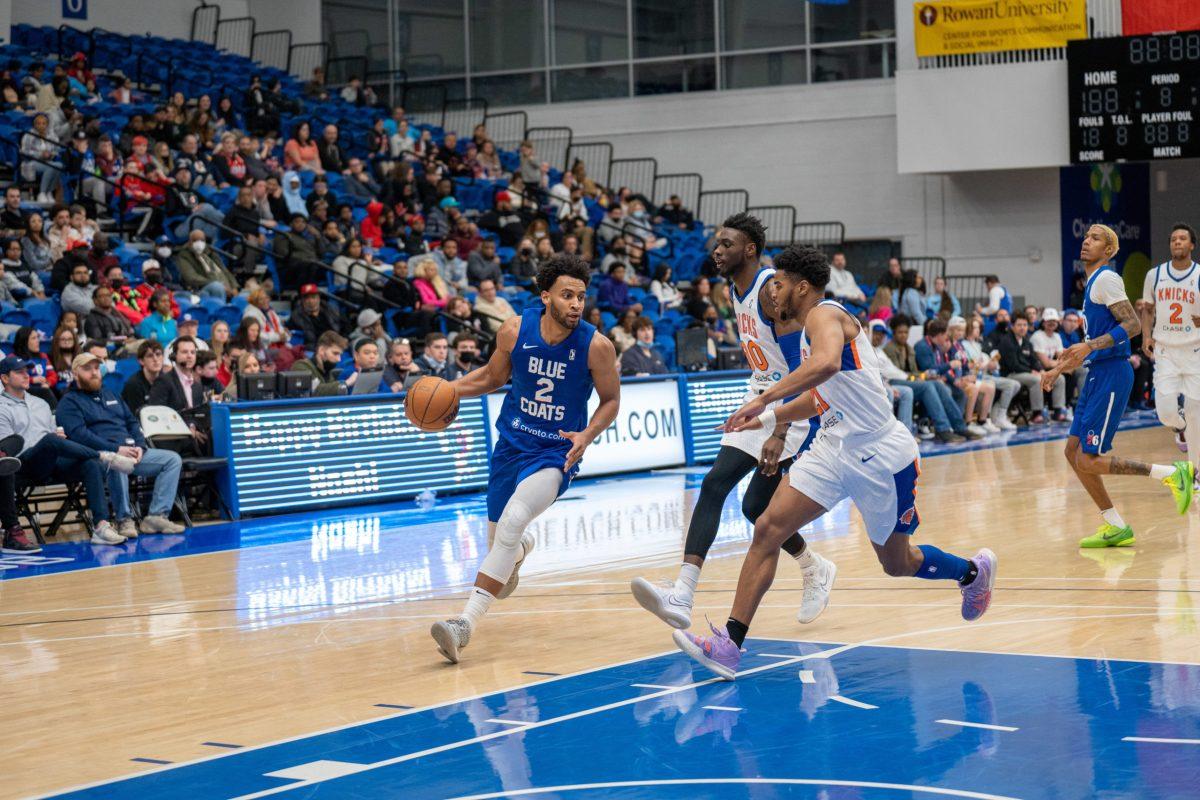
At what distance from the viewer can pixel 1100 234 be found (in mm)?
9664

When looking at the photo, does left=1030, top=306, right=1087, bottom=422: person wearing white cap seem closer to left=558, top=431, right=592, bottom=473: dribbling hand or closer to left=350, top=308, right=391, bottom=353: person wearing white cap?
left=350, top=308, right=391, bottom=353: person wearing white cap

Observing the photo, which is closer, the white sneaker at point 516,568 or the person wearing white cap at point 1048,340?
the white sneaker at point 516,568

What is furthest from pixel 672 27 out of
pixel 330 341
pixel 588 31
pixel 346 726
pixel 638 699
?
pixel 346 726

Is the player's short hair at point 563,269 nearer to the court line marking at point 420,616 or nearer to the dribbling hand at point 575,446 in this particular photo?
the dribbling hand at point 575,446

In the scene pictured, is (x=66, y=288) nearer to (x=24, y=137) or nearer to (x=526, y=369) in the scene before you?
(x=24, y=137)

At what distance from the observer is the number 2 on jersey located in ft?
24.3

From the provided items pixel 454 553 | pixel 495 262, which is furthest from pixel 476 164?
pixel 454 553

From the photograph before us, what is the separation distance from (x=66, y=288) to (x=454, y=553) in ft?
22.2

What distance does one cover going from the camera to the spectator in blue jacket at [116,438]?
11.7 meters

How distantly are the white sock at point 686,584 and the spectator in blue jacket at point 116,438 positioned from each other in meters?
6.15

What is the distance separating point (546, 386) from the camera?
7.36m

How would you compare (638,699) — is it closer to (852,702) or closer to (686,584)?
(852,702)

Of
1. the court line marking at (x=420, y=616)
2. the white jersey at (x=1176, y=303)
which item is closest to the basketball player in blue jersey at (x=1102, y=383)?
the white jersey at (x=1176, y=303)

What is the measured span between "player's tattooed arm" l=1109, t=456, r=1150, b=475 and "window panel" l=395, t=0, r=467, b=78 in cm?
2147
